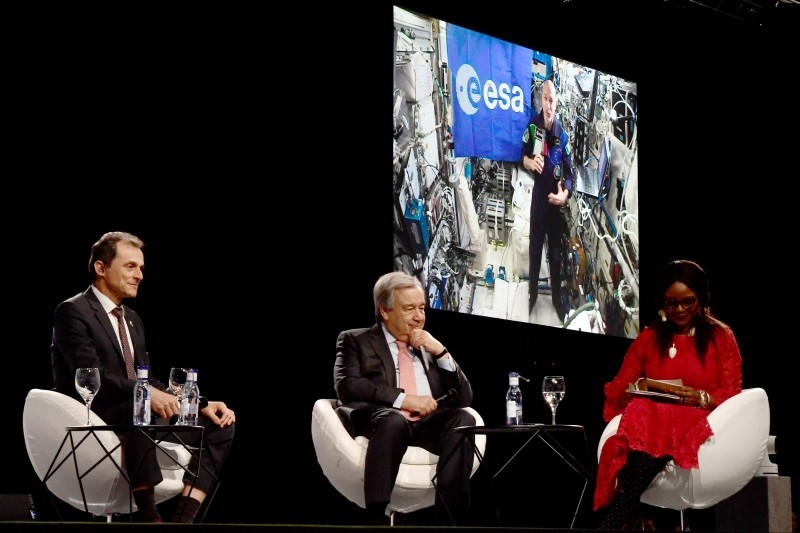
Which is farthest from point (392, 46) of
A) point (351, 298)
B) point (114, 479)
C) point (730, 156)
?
point (730, 156)

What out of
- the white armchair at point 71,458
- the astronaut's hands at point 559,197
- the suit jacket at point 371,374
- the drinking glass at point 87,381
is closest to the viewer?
the drinking glass at point 87,381

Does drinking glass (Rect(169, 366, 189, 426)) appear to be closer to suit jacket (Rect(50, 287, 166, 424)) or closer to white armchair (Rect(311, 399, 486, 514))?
suit jacket (Rect(50, 287, 166, 424))

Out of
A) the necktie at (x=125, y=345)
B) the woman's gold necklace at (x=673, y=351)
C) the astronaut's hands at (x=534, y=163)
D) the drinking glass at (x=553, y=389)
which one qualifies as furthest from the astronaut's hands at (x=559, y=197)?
the necktie at (x=125, y=345)

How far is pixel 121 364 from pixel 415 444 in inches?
46.8

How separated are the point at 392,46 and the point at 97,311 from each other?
224cm

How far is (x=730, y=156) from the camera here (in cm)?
799

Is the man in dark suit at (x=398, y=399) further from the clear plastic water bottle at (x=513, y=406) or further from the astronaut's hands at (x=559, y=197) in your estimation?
the astronaut's hands at (x=559, y=197)

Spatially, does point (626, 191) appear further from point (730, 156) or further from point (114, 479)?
point (114, 479)

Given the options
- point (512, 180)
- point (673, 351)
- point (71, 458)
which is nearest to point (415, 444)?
point (673, 351)

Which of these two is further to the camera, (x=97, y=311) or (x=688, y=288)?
(x=688, y=288)

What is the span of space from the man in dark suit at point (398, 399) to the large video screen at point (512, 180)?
96 centimetres

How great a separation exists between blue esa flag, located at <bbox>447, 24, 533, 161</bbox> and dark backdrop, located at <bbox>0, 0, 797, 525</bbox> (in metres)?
0.13

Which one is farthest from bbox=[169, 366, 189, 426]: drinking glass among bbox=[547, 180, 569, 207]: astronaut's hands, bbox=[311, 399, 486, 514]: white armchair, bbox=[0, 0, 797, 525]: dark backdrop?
bbox=[547, 180, 569, 207]: astronaut's hands

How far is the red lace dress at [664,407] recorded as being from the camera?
432 cm
